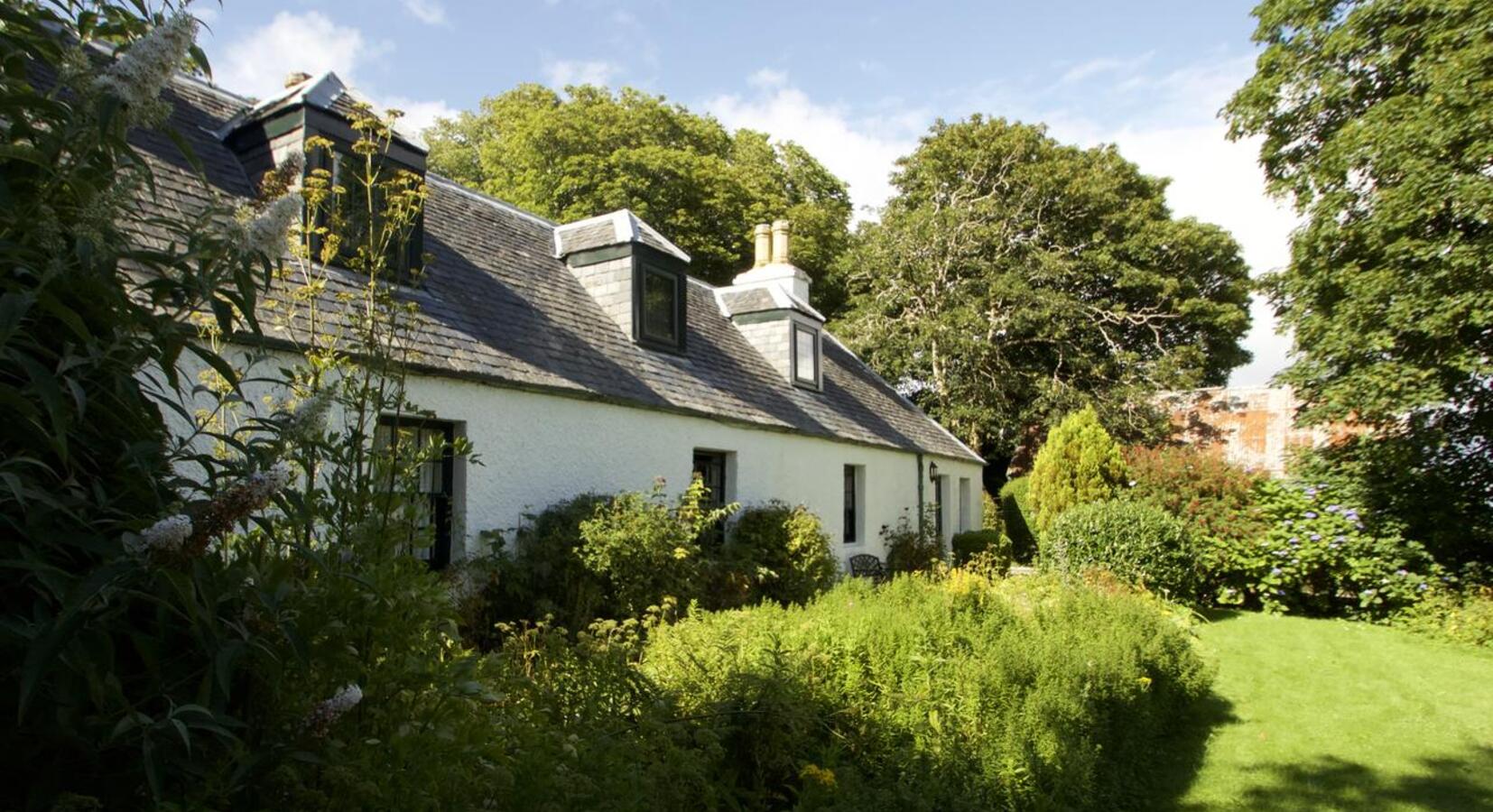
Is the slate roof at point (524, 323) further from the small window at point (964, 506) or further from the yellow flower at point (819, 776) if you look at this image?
the small window at point (964, 506)

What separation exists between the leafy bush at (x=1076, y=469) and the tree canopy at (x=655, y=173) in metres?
11.2

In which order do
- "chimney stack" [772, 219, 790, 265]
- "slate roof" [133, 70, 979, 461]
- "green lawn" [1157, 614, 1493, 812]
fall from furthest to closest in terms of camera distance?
"chimney stack" [772, 219, 790, 265] → "slate roof" [133, 70, 979, 461] → "green lawn" [1157, 614, 1493, 812]

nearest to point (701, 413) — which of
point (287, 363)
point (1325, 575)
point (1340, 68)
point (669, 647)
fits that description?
point (287, 363)

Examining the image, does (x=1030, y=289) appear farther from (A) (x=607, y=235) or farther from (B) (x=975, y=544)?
(A) (x=607, y=235)

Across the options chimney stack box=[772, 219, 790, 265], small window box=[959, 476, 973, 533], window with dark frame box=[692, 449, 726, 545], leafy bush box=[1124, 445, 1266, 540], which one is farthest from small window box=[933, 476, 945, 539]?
window with dark frame box=[692, 449, 726, 545]

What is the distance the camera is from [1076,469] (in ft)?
62.2

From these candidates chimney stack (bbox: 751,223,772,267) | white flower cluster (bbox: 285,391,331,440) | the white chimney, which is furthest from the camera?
chimney stack (bbox: 751,223,772,267)

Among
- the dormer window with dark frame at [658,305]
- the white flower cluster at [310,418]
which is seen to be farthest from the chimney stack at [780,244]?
the white flower cluster at [310,418]

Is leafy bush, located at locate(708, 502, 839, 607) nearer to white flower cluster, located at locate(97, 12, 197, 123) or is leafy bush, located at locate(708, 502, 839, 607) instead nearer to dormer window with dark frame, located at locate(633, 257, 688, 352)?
dormer window with dark frame, located at locate(633, 257, 688, 352)

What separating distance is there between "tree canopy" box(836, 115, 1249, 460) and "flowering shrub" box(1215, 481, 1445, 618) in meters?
9.14

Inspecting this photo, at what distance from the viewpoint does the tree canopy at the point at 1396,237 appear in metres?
12.0

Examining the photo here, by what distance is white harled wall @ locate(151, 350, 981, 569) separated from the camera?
8.36m

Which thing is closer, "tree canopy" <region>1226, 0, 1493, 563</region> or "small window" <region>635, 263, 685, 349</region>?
"tree canopy" <region>1226, 0, 1493, 563</region>

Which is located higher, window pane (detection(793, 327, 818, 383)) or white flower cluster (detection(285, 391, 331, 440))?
window pane (detection(793, 327, 818, 383))
